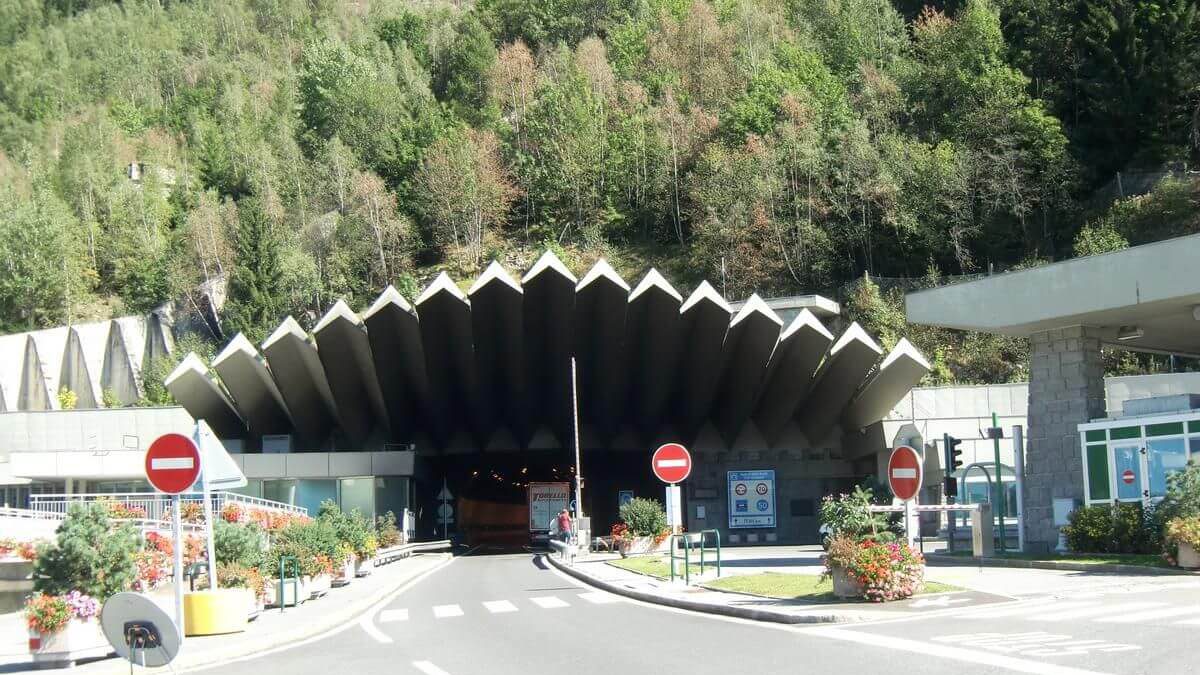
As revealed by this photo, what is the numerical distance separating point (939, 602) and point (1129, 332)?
1593cm

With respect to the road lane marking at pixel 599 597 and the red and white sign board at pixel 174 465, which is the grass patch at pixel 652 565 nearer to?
the road lane marking at pixel 599 597

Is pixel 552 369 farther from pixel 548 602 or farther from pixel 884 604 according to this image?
pixel 884 604

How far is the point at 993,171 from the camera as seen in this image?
65438mm

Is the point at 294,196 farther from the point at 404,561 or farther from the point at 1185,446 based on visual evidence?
the point at 1185,446

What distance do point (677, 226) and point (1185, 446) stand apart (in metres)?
57.8

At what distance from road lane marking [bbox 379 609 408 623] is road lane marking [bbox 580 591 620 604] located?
12.0 feet

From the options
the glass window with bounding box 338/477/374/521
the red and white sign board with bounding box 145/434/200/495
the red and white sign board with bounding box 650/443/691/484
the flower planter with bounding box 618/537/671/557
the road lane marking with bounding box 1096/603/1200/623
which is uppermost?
the red and white sign board with bounding box 145/434/200/495

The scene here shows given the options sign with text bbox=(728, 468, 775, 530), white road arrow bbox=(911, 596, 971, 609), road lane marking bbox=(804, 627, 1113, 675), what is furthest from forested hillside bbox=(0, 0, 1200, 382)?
road lane marking bbox=(804, 627, 1113, 675)

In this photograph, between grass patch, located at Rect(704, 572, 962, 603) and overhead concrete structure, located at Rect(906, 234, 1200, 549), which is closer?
grass patch, located at Rect(704, 572, 962, 603)

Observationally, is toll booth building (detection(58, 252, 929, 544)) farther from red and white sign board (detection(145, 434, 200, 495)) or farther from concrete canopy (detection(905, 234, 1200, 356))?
red and white sign board (detection(145, 434, 200, 495))

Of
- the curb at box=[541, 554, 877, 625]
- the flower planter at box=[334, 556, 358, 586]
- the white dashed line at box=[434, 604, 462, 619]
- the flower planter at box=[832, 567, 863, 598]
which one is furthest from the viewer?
the flower planter at box=[334, 556, 358, 586]

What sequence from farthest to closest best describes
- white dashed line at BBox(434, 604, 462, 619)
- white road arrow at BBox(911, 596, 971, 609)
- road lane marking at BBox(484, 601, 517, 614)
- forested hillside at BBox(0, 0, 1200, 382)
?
forested hillside at BBox(0, 0, 1200, 382) < road lane marking at BBox(484, 601, 517, 614) < white dashed line at BBox(434, 604, 462, 619) < white road arrow at BBox(911, 596, 971, 609)

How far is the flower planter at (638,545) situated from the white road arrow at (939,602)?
20559 millimetres

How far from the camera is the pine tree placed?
8075 cm
